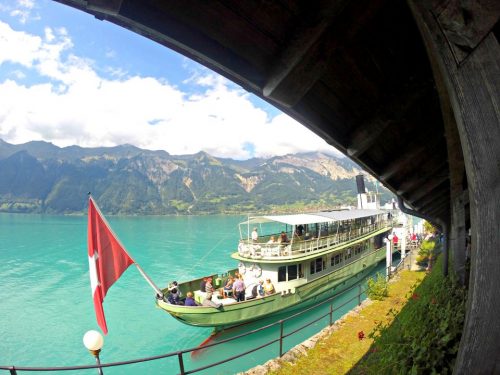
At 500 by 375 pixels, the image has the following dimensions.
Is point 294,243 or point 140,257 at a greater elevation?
point 294,243

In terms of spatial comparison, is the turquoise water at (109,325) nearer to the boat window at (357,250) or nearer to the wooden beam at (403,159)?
the boat window at (357,250)

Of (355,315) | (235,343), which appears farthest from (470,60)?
(235,343)

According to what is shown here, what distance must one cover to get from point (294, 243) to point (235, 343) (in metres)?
5.99

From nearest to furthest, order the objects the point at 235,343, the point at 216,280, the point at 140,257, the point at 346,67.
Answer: the point at 346,67 < the point at 235,343 < the point at 216,280 < the point at 140,257

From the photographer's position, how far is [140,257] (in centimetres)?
4697

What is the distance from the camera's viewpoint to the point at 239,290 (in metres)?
14.7

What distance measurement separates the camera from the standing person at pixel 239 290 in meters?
14.6

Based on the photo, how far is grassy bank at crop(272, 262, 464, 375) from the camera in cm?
368

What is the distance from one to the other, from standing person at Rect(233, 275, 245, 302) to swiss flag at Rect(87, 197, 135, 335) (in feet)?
23.2

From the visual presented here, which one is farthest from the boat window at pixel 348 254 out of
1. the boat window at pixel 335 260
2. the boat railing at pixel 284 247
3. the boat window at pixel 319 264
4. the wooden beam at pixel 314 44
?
the wooden beam at pixel 314 44

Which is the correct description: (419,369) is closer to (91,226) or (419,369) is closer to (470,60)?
(470,60)

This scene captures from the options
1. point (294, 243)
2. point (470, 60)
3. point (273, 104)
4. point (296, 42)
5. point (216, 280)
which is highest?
point (296, 42)

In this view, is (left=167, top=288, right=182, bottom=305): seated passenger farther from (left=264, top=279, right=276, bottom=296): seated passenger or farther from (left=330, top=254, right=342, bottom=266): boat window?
(left=330, top=254, right=342, bottom=266): boat window

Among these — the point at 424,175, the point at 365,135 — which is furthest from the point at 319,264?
the point at 365,135
